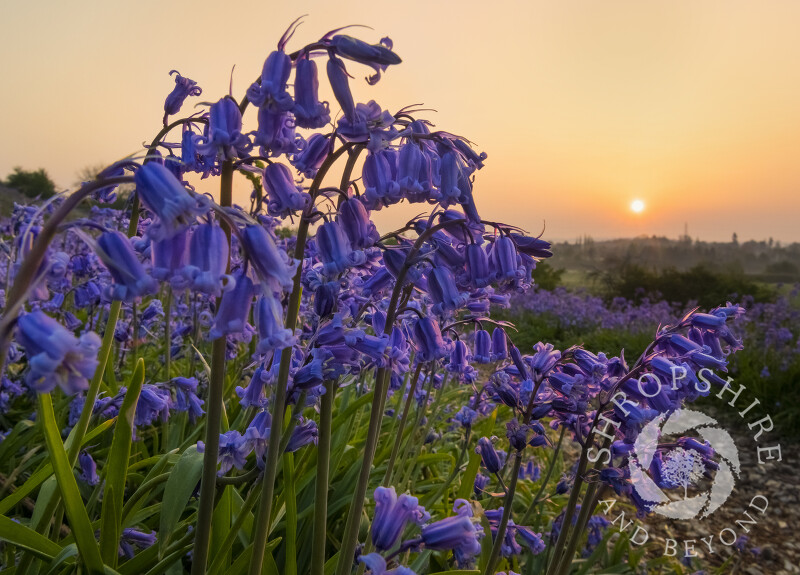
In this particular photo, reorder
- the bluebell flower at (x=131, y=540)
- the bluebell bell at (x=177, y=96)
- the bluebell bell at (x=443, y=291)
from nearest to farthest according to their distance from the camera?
the bluebell bell at (x=443, y=291) → the bluebell bell at (x=177, y=96) → the bluebell flower at (x=131, y=540)

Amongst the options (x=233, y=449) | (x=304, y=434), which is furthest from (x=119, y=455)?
(x=304, y=434)

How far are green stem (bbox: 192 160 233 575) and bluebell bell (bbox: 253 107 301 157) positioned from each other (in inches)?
3.5

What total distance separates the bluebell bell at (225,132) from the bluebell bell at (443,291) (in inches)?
25.5

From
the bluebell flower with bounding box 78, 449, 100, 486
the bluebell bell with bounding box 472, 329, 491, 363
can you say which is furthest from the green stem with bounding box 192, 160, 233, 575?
the bluebell flower with bounding box 78, 449, 100, 486

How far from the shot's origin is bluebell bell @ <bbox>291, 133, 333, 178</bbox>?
1510 millimetres

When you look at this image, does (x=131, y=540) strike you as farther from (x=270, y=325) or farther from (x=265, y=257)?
(x=265, y=257)

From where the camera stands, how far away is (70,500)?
1.51 metres

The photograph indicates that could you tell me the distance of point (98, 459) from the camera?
135 inches

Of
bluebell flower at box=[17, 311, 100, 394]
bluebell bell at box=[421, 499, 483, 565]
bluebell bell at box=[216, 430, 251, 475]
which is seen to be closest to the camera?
bluebell flower at box=[17, 311, 100, 394]

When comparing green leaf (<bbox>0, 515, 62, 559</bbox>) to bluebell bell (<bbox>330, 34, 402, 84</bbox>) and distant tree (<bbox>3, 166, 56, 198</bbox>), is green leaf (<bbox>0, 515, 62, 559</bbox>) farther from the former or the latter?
distant tree (<bbox>3, 166, 56, 198</bbox>)

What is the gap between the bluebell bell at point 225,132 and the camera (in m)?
1.21

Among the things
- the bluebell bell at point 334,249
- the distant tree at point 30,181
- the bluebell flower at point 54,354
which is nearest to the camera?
the bluebell flower at point 54,354

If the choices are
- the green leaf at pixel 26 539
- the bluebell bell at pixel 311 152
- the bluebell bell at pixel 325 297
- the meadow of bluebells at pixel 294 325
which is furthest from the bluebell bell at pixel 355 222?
the green leaf at pixel 26 539

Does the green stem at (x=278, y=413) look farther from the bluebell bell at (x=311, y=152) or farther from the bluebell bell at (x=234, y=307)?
the bluebell bell at (x=234, y=307)
